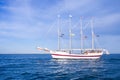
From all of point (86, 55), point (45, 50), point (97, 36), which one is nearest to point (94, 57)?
point (86, 55)

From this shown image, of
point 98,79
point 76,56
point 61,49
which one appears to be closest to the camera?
point 98,79

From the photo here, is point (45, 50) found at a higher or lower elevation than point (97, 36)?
lower

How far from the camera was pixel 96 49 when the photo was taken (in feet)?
393

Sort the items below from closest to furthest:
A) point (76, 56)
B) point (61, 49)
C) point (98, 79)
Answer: point (98, 79) < point (76, 56) < point (61, 49)

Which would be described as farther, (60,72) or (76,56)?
(76,56)

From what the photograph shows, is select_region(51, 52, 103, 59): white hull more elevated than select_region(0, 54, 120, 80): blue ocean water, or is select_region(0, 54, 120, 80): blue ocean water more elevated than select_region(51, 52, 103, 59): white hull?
select_region(51, 52, 103, 59): white hull

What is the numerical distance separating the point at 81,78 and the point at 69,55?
76901 millimetres

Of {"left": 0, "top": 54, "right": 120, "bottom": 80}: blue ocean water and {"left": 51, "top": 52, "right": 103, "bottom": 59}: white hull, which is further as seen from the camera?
{"left": 51, "top": 52, "right": 103, "bottom": 59}: white hull

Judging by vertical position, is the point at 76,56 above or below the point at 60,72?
above

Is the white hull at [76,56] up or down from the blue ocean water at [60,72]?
up

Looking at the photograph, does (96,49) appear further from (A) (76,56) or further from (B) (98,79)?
(B) (98,79)

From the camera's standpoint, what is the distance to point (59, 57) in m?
116

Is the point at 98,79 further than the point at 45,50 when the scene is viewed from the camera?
No

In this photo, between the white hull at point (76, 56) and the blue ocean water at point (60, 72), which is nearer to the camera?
the blue ocean water at point (60, 72)
